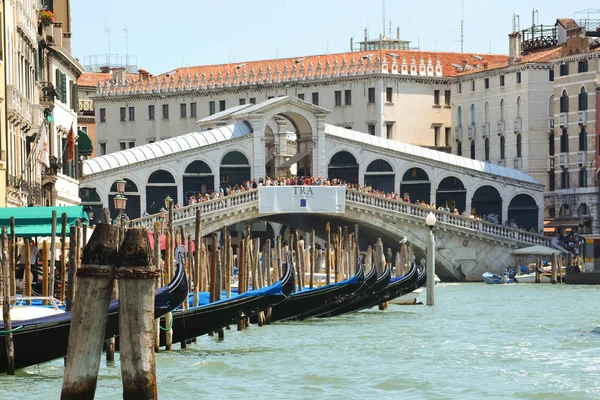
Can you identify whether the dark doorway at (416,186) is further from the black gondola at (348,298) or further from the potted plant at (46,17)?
the black gondola at (348,298)

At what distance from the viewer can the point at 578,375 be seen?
17906 millimetres

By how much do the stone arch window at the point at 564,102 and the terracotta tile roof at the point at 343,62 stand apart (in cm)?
690

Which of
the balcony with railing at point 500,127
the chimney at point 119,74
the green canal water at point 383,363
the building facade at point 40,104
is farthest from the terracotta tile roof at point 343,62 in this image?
the green canal water at point 383,363

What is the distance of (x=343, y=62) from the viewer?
58.2 m

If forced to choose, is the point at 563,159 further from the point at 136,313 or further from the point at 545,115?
the point at 136,313

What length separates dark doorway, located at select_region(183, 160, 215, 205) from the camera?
49188 millimetres

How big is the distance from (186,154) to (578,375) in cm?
3159

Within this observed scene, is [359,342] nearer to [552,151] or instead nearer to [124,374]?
[124,374]

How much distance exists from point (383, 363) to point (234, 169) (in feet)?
101

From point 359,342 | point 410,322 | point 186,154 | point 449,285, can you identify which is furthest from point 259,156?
point 359,342

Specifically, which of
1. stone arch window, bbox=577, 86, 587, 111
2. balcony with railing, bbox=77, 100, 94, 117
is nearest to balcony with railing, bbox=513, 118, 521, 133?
stone arch window, bbox=577, 86, 587, 111

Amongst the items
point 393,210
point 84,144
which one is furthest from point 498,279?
point 84,144

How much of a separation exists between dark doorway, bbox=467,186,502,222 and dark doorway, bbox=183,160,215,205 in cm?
765

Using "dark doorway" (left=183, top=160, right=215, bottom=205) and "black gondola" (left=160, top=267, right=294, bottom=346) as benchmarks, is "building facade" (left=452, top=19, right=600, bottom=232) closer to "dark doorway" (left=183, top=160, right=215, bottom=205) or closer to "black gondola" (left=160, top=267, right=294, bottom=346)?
"dark doorway" (left=183, top=160, right=215, bottom=205)
